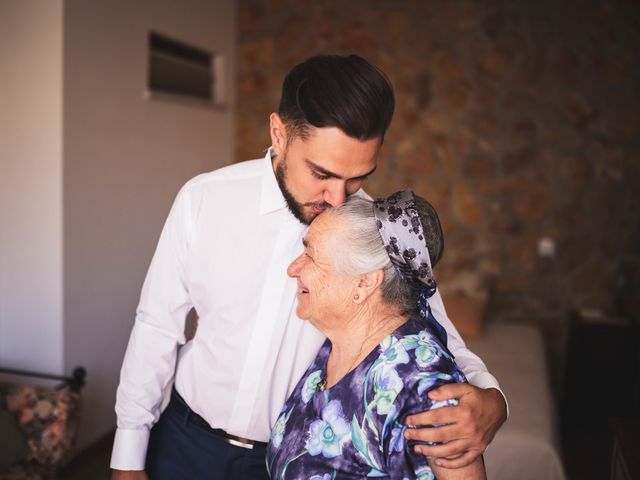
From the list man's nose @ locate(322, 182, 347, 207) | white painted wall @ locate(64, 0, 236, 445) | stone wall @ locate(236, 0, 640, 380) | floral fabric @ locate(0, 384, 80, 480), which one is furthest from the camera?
stone wall @ locate(236, 0, 640, 380)

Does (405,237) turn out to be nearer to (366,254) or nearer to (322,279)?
(366,254)

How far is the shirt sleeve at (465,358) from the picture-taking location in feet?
4.17

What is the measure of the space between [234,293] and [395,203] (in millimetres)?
465

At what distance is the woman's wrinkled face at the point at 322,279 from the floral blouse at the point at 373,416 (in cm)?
13

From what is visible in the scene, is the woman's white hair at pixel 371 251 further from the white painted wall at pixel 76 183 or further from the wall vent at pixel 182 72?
the wall vent at pixel 182 72

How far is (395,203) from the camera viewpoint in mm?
1165

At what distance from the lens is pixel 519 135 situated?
3826 mm

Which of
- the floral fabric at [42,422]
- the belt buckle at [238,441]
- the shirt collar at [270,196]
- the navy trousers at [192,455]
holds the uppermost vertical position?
the shirt collar at [270,196]

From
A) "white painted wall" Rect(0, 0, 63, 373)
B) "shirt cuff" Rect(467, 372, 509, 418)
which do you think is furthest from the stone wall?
"shirt cuff" Rect(467, 372, 509, 418)

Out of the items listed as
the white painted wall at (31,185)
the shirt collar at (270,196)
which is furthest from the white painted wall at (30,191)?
the shirt collar at (270,196)

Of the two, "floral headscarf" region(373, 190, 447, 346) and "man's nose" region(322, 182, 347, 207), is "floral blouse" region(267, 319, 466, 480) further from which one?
"man's nose" region(322, 182, 347, 207)

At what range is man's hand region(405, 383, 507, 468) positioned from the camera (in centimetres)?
101

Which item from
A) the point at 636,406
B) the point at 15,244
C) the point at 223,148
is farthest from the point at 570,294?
the point at 15,244

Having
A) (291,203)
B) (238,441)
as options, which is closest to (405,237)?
(291,203)
